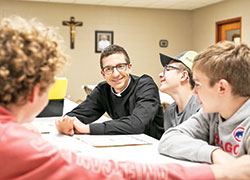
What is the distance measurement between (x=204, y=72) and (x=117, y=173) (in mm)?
629

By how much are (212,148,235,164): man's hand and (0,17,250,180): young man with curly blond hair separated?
0.93ft

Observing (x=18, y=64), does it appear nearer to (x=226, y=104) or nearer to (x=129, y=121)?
(x=226, y=104)

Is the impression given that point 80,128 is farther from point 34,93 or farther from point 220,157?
point 34,93

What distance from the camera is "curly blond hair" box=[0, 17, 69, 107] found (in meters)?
0.73

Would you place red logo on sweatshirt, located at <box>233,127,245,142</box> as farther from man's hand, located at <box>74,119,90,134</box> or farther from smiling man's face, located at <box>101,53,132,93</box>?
smiling man's face, located at <box>101,53,132,93</box>

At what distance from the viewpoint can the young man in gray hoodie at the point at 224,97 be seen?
1212 mm

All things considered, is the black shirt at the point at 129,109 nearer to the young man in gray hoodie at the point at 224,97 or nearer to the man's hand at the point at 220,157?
the young man in gray hoodie at the point at 224,97

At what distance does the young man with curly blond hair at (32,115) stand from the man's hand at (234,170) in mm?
99

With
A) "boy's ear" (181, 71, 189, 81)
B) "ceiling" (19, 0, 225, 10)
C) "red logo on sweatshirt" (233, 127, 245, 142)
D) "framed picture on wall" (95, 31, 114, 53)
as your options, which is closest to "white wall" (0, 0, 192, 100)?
"framed picture on wall" (95, 31, 114, 53)

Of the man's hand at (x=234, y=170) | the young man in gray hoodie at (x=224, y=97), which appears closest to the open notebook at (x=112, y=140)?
the young man in gray hoodie at (x=224, y=97)

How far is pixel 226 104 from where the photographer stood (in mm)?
1255

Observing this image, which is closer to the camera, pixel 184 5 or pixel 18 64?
pixel 18 64

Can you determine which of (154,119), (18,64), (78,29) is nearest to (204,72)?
(18,64)

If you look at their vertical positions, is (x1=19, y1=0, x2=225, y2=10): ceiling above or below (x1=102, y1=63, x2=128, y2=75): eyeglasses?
above
